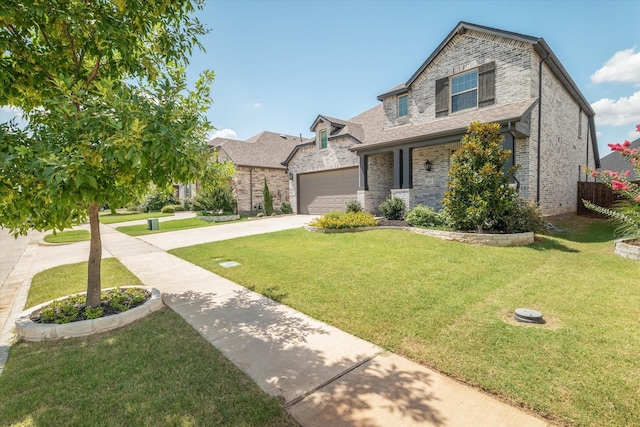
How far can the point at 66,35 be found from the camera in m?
3.71

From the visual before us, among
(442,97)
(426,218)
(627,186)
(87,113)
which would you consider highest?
(442,97)

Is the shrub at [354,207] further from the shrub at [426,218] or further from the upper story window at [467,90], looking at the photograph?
the upper story window at [467,90]

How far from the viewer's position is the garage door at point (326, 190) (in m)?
17.6

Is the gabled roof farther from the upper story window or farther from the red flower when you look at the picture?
the red flower

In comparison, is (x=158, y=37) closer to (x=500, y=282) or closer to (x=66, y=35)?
(x=66, y=35)

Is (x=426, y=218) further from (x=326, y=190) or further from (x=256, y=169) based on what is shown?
(x=256, y=169)

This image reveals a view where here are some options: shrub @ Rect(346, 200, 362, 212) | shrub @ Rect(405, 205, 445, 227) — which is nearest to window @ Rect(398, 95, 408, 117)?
shrub @ Rect(346, 200, 362, 212)

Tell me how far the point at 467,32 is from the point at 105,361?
636 inches

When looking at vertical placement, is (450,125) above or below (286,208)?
above

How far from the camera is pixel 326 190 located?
62.2 ft

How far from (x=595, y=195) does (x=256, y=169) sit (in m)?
21.3

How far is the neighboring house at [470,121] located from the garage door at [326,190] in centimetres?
11

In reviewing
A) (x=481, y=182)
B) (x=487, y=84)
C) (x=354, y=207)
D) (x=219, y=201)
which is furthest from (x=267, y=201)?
(x=481, y=182)

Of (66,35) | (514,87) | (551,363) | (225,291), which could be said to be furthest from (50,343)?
(514,87)
